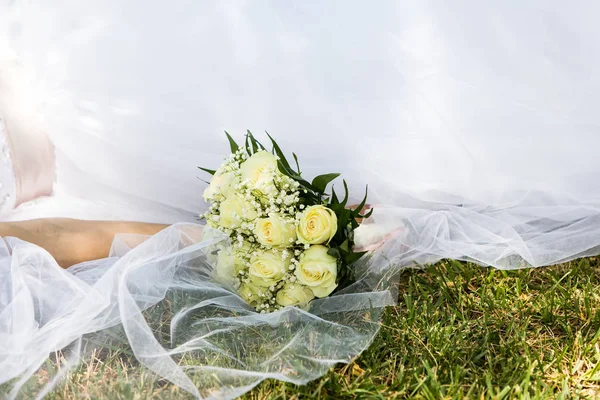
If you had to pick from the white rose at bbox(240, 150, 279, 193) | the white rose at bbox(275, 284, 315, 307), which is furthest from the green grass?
the white rose at bbox(240, 150, 279, 193)

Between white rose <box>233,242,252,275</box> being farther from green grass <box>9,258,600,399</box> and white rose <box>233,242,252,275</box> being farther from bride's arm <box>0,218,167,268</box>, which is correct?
bride's arm <box>0,218,167,268</box>

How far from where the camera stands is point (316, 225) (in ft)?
5.22

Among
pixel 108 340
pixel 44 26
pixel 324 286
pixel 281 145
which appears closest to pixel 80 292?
pixel 108 340

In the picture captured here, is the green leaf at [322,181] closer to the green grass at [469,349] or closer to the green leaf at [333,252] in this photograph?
the green leaf at [333,252]

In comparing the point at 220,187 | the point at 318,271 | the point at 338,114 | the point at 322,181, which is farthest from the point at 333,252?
the point at 338,114

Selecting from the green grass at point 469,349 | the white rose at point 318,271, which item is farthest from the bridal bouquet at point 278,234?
the green grass at point 469,349

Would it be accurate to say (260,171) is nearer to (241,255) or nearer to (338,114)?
(241,255)

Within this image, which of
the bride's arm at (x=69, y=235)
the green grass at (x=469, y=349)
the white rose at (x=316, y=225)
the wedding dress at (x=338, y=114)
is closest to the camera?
the green grass at (x=469, y=349)

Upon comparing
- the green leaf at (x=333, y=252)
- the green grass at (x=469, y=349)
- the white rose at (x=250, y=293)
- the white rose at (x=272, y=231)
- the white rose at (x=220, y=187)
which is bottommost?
the green grass at (x=469, y=349)

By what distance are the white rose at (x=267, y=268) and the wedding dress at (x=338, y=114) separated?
0.33ft

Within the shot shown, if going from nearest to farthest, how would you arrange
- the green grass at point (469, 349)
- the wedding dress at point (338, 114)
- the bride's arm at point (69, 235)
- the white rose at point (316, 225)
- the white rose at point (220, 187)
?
the green grass at point (469, 349) → the white rose at point (316, 225) → the white rose at point (220, 187) → the wedding dress at point (338, 114) → the bride's arm at point (69, 235)

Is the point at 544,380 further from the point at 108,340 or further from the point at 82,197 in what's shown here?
the point at 82,197

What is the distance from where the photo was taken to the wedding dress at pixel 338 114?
1824 millimetres

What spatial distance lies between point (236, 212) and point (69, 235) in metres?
0.59
